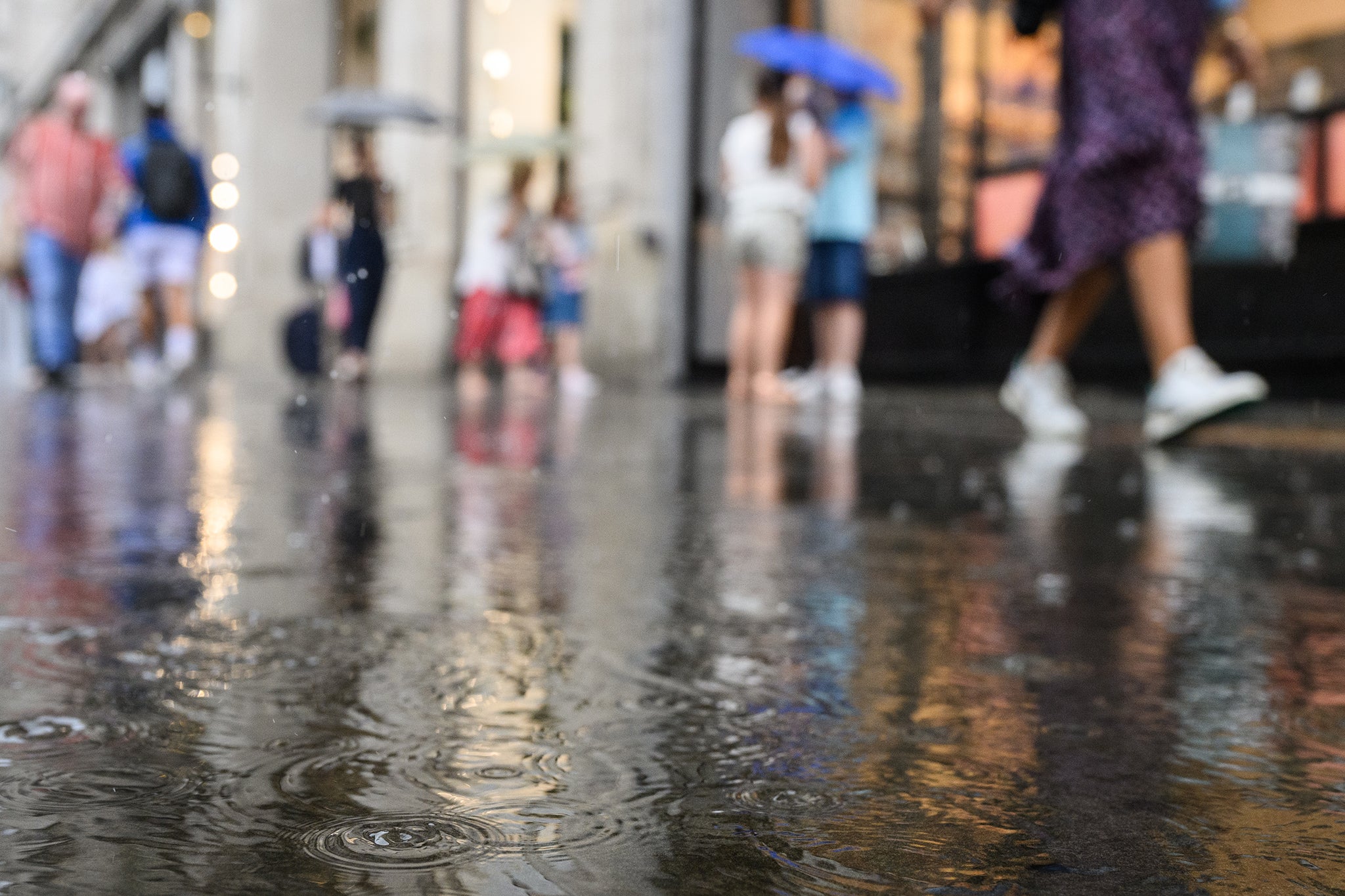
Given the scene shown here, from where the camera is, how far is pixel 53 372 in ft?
34.3

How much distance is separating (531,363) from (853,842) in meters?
12.6

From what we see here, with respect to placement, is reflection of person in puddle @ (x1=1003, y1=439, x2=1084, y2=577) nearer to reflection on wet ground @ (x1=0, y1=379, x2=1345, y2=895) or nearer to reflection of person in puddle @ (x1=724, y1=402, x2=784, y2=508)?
reflection on wet ground @ (x1=0, y1=379, x2=1345, y2=895)

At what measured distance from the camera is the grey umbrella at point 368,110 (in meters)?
14.5

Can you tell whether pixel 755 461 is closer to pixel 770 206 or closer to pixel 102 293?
pixel 770 206

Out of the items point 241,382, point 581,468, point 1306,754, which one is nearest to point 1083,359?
point 241,382

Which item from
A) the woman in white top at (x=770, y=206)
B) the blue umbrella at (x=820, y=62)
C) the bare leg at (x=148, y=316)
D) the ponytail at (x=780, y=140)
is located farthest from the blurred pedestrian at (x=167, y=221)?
the ponytail at (x=780, y=140)

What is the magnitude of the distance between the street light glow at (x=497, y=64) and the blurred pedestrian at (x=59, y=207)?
22.3 feet

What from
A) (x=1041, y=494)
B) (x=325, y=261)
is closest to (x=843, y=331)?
(x=325, y=261)

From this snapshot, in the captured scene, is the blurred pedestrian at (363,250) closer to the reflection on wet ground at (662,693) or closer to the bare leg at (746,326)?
the bare leg at (746,326)

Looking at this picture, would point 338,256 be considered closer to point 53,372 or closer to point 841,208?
point 53,372

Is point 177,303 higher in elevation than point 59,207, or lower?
lower

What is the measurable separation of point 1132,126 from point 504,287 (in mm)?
8699

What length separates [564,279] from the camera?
1330 cm

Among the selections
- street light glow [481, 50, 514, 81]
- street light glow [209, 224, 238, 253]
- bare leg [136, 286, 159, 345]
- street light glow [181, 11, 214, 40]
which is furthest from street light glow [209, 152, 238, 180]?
bare leg [136, 286, 159, 345]
